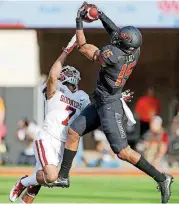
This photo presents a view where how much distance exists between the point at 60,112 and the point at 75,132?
0.30 m

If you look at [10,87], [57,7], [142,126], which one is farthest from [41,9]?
[142,126]

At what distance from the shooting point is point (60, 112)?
988 cm

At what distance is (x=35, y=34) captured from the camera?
62.8 ft

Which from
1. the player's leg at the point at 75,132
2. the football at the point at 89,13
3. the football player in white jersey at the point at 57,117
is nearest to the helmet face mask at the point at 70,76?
the football player in white jersey at the point at 57,117

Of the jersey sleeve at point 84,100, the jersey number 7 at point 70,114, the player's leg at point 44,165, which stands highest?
the jersey sleeve at point 84,100

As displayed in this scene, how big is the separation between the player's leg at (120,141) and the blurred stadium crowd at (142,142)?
729cm

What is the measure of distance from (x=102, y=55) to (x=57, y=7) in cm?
930

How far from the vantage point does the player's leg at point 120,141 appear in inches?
382

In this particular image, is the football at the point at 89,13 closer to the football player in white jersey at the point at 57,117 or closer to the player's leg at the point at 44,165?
the football player in white jersey at the point at 57,117

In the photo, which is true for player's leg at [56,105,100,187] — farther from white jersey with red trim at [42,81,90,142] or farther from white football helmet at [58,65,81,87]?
white football helmet at [58,65,81,87]

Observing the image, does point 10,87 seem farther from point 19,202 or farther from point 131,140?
point 19,202

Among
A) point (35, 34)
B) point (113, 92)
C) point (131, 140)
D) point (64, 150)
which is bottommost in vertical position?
point (131, 140)

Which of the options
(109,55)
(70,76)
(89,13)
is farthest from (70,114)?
(89,13)

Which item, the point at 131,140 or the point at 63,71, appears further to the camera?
the point at 131,140
